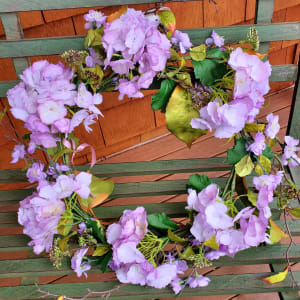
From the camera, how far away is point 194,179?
0.73 meters

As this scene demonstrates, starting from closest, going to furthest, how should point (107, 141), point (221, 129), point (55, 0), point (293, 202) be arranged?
point (221, 129) → point (55, 0) → point (293, 202) → point (107, 141)

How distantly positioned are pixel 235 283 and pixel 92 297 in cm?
33

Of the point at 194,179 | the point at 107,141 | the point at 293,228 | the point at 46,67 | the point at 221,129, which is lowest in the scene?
the point at 107,141

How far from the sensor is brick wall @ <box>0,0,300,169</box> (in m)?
1.10

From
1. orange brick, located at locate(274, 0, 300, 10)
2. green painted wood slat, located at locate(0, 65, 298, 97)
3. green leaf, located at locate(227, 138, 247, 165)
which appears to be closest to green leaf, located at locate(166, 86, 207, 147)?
green leaf, located at locate(227, 138, 247, 165)

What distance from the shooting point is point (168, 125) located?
2.36 feet

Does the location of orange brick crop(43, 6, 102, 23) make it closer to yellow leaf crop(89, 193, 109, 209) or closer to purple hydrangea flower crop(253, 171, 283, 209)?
yellow leaf crop(89, 193, 109, 209)

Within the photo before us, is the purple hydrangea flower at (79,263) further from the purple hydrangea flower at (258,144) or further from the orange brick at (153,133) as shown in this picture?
the orange brick at (153,133)

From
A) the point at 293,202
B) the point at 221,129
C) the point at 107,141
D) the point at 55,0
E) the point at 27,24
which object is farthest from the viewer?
the point at 107,141

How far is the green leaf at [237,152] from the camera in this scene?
2.41 ft

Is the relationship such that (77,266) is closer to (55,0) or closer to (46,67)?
(46,67)

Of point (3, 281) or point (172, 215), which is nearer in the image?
point (172, 215)

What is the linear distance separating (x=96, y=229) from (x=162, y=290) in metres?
0.20

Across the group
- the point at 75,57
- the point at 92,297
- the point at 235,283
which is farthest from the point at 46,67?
the point at 235,283
